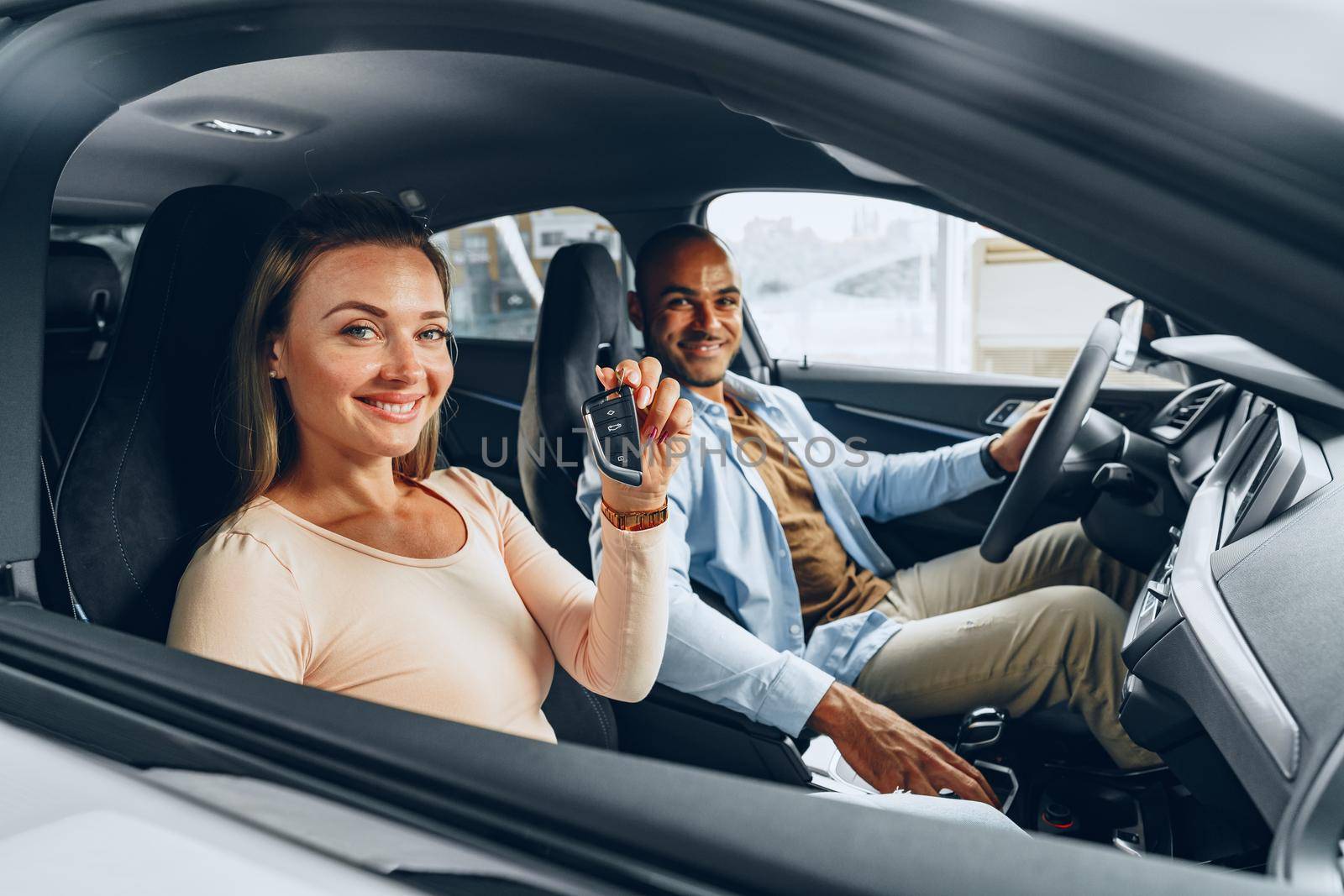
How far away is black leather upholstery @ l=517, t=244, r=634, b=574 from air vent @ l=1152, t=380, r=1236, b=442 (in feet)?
3.96

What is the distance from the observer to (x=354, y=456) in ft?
3.90

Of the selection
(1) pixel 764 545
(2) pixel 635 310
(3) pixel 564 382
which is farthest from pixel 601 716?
(2) pixel 635 310

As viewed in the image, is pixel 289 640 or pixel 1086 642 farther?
pixel 1086 642

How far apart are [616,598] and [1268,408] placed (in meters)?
1.07

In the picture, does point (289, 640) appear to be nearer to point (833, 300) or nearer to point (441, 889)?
point (441, 889)

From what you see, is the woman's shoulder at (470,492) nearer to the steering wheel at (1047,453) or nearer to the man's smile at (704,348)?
the steering wheel at (1047,453)

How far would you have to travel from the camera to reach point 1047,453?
1740 mm

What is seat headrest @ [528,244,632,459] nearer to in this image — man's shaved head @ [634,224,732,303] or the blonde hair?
man's shaved head @ [634,224,732,303]

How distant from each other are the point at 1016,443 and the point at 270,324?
1666 millimetres

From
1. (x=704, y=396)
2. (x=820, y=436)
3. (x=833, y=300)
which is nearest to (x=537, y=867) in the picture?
(x=704, y=396)

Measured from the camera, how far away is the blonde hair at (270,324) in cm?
115

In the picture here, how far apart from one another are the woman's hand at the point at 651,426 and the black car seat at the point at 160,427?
1.57 feet

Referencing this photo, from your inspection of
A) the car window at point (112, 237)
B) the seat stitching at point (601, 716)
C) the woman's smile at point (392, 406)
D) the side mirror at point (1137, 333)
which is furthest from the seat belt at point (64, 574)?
the side mirror at point (1137, 333)

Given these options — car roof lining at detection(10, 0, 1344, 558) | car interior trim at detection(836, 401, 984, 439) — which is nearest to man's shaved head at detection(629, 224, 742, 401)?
car interior trim at detection(836, 401, 984, 439)
